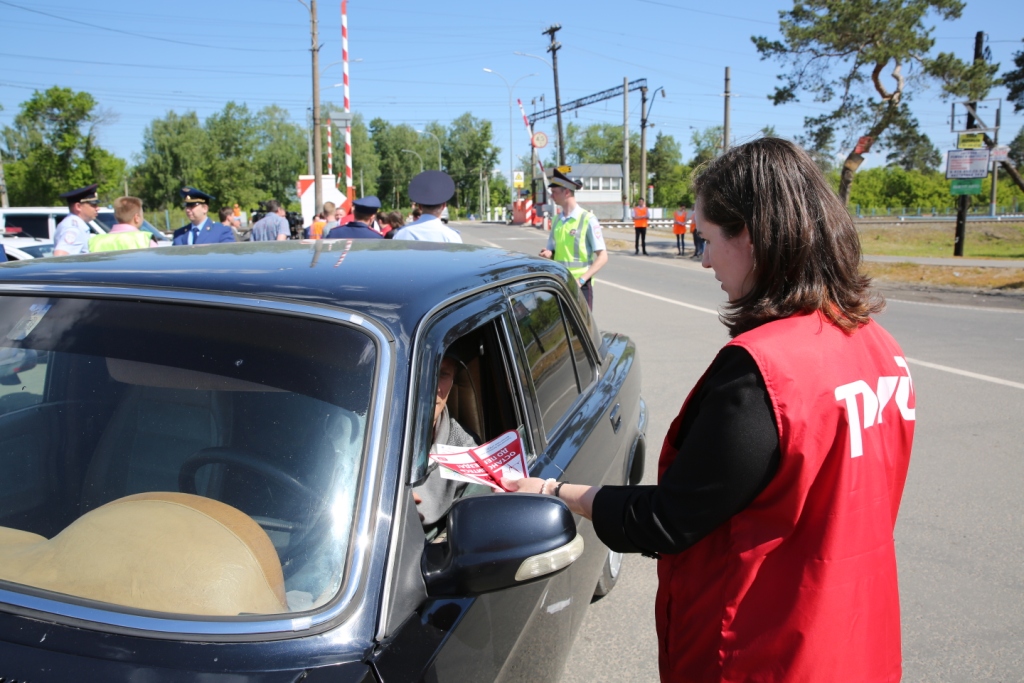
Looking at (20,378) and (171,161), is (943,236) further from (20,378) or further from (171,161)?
(171,161)

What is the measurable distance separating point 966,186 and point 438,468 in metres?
25.3

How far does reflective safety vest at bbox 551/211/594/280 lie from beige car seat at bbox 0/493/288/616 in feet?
21.8


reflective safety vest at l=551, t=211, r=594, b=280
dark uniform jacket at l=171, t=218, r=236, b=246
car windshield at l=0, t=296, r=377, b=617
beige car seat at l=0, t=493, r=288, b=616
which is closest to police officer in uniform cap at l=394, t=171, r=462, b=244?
reflective safety vest at l=551, t=211, r=594, b=280

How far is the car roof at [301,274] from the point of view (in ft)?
6.05

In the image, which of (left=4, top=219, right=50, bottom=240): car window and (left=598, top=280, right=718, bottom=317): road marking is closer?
(left=598, top=280, right=718, bottom=317): road marking

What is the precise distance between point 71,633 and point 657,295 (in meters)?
14.6

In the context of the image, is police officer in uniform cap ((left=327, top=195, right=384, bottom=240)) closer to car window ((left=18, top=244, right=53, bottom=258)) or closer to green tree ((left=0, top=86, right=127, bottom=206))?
car window ((left=18, top=244, right=53, bottom=258))

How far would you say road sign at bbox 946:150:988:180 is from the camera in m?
22.2

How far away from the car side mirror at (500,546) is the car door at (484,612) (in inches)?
1.3

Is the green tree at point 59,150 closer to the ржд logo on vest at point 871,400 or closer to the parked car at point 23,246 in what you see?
the parked car at point 23,246

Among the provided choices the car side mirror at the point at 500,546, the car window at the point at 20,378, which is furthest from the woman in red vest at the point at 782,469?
the car window at the point at 20,378

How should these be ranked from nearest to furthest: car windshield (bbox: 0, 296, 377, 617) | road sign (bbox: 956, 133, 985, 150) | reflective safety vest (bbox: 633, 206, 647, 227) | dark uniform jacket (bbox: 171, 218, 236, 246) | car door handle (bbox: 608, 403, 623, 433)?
car windshield (bbox: 0, 296, 377, 617), car door handle (bbox: 608, 403, 623, 433), dark uniform jacket (bbox: 171, 218, 236, 246), road sign (bbox: 956, 133, 985, 150), reflective safety vest (bbox: 633, 206, 647, 227)

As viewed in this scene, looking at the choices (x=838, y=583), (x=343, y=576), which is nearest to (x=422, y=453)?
(x=343, y=576)

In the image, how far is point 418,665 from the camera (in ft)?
4.63
